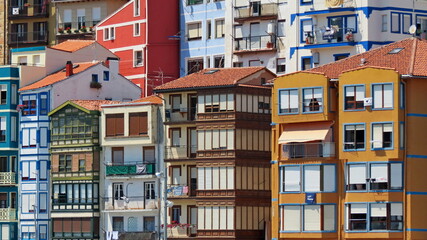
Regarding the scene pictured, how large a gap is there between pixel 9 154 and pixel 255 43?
2120 cm

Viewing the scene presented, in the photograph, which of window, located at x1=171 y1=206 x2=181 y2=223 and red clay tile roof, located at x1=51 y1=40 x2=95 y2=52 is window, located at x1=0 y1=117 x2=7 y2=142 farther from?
window, located at x1=171 y1=206 x2=181 y2=223

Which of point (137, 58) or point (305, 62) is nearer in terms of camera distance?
point (305, 62)

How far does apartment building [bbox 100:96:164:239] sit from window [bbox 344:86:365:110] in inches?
798

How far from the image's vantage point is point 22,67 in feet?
444

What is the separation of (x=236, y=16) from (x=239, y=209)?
23960mm

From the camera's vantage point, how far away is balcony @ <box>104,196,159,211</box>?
408 ft

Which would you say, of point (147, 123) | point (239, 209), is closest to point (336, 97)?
point (239, 209)

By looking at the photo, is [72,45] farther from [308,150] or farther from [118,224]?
[308,150]

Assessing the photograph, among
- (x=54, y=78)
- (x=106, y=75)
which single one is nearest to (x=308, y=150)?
(x=106, y=75)

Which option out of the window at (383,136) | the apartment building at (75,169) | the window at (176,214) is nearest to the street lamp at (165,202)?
the window at (176,214)

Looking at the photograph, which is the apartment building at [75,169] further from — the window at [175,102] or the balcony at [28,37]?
the balcony at [28,37]

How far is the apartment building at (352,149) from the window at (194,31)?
28.4 metres

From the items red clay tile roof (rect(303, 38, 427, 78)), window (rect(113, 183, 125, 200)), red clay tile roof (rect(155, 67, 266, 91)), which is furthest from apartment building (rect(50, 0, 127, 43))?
red clay tile roof (rect(303, 38, 427, 78))

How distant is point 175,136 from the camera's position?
122312 mm
